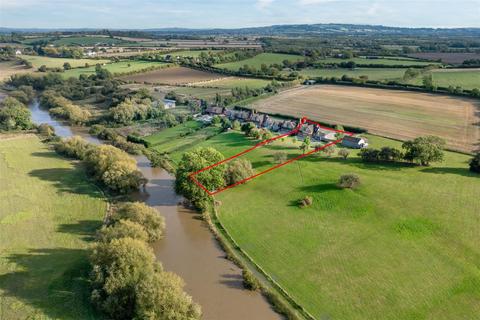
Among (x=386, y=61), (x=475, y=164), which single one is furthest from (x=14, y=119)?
(x=386, y=61)

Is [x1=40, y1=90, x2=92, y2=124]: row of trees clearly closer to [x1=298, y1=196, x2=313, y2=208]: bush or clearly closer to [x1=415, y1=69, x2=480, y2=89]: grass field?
[x1=298, y1=196, x2=313, y2=208]: bush

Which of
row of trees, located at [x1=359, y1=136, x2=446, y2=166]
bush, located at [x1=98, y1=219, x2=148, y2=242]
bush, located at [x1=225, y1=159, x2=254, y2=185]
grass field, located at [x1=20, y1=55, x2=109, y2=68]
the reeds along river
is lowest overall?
the reeds along river

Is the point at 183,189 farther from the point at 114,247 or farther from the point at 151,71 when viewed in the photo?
the point at 151,71

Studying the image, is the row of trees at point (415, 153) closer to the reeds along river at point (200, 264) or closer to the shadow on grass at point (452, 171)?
the shadow on grass at point (452, 171)

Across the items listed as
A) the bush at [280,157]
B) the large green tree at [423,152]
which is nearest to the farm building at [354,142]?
the large green tree at [423,152]

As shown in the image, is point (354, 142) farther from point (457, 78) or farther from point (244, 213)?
point (457, 78)

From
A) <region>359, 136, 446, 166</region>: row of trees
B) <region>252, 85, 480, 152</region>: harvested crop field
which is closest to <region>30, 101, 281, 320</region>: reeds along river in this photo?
<region>359, 136, 446, 166</region>: row of trees
